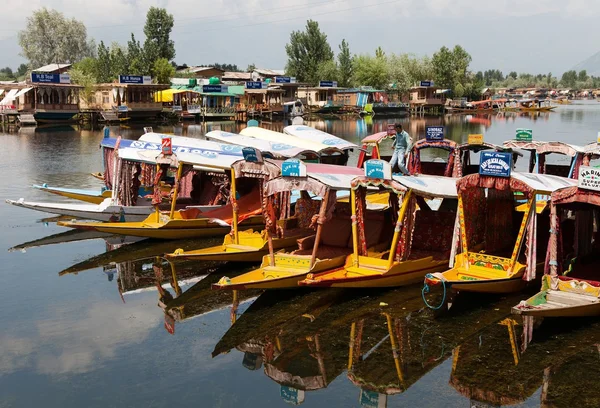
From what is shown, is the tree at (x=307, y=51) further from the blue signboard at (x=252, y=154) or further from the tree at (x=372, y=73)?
the blue signboard at (x=252, y=154)

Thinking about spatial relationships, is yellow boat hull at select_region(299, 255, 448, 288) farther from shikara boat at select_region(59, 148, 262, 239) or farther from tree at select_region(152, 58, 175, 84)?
tree at select_region(152, 58, 175, 84)

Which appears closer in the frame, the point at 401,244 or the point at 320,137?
the point at 401,244

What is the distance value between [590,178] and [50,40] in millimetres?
95044

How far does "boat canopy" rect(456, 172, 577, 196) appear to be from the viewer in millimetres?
13016

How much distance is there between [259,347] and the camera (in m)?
11.9

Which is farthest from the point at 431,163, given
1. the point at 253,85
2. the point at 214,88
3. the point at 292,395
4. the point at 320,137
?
the point at 253,85

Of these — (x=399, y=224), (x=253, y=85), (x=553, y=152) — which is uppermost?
(x=253, y=85)

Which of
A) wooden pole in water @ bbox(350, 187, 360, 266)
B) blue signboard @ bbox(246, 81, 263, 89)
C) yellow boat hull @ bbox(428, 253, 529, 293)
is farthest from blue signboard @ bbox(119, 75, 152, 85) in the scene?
yellow boat hull @ bbox(428, 253, 529, 293)

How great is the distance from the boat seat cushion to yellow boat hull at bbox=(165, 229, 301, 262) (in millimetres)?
3004

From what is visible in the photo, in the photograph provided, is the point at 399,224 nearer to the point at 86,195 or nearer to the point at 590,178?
the point at 590,178

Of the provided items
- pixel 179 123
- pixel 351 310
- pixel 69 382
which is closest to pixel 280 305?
pixel 351 310

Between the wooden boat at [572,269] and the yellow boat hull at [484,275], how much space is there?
768 millimetres

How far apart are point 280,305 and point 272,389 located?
3.34m

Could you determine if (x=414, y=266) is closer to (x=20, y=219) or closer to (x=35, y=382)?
(x=35, y=382)
